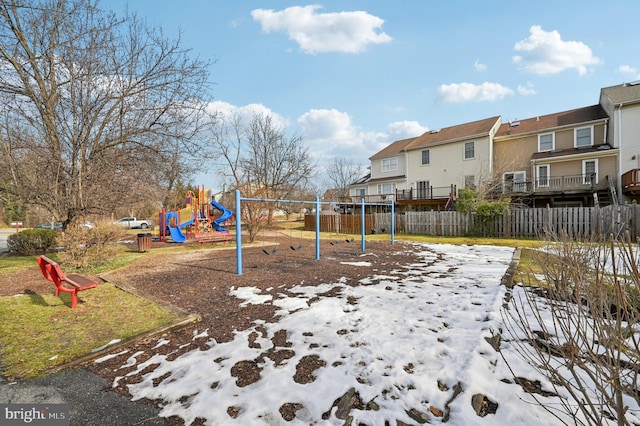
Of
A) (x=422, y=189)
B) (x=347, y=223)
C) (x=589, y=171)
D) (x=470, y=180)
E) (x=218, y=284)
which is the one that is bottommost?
(x=218, y=284)

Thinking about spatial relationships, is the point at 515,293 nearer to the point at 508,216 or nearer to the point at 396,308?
the point at 396,308

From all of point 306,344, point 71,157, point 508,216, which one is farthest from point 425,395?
point 508,216

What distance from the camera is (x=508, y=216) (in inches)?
680

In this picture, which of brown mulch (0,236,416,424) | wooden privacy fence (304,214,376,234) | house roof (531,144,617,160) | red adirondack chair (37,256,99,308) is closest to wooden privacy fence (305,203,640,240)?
wooden privacy fence (304,214,376,234)

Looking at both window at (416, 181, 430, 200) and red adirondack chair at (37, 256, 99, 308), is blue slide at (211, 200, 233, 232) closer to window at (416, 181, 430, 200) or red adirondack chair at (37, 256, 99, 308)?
red adirondack chair at (37, 256, 99, 308)

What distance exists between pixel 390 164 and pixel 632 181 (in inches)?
833

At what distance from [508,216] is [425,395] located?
17821 millimetres

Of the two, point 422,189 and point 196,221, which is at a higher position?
point 422,189

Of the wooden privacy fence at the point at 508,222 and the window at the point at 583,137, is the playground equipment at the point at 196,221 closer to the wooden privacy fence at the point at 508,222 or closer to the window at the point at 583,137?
the wooden privacy fence at the point at 508,222

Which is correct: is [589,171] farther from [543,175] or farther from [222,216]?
[222,216]

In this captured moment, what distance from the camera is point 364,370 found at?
306cm

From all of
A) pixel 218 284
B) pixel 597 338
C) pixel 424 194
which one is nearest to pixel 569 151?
pixel 424 194

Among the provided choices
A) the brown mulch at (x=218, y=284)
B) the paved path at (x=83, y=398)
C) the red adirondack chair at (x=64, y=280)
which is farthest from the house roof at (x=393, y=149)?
the paved path at (x=83, y=398)

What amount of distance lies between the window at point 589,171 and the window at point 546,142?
3024 mm
